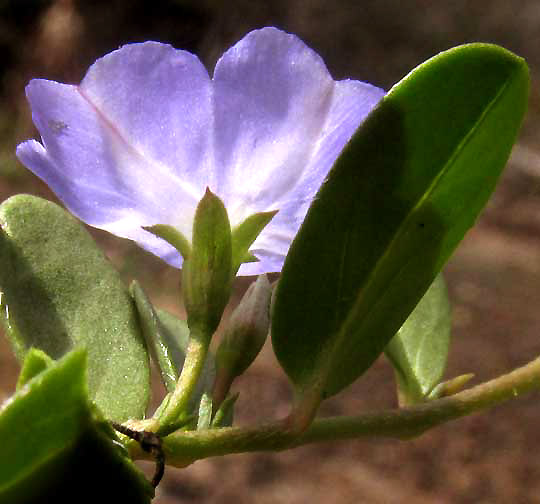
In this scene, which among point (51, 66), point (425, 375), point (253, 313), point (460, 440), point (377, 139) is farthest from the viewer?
point (51, 66)

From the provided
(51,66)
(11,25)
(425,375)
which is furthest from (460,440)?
(11,25)

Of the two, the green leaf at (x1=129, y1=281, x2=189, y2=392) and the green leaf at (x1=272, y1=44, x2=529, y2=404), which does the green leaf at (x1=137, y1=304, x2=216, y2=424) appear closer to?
the green leaf at (x1=129, y1=281, x2=189, y2=392)

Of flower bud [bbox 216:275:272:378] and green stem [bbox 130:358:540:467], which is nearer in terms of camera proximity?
green stem [bbox 130:358:540:467]

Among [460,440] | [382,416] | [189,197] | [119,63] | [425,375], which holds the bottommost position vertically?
[460,440]

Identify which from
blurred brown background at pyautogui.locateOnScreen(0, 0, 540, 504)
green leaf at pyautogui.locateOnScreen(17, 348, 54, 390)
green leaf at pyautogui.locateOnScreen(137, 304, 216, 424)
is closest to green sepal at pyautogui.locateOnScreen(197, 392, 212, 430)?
green leaf at pyautogui.locateOnScreen(137, 304, 216, 424)

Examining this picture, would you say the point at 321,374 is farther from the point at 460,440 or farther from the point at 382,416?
the point at 460,440

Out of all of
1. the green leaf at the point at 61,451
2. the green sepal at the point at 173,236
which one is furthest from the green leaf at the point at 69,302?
the green leaf at the point at 61,451
